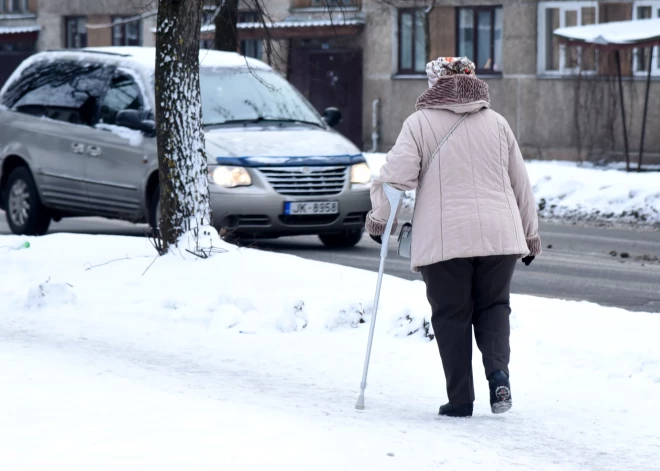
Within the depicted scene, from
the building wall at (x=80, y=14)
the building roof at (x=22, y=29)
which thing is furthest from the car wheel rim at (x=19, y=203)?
the building roof at (x=22, y=29)

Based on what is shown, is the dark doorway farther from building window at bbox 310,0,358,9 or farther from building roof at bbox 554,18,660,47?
building window at bbox 310,0,358,9

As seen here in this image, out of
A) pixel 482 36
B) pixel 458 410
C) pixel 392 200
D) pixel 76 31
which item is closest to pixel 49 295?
pixel 392 200

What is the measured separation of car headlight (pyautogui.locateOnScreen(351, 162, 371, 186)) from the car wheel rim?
11.5 ft

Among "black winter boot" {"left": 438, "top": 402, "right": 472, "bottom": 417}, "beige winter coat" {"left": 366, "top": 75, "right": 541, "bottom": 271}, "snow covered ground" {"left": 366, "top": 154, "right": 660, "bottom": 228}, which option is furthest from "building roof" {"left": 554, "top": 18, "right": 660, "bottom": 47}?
"black winter boot" {"left": 438, "top": 402, "right": 472, "bottom": 417}

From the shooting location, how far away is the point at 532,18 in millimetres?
28281

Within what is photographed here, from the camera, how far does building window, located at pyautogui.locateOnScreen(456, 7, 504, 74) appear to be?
29141mm

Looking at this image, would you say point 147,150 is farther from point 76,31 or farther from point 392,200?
point 76,31

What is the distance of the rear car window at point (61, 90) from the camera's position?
1369 cm

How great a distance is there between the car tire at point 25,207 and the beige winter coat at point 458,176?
8.71 m

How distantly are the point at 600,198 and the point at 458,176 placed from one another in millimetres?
→ 12875

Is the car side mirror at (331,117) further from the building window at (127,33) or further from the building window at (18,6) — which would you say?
the building window at (18,6)

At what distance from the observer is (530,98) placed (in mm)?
28391

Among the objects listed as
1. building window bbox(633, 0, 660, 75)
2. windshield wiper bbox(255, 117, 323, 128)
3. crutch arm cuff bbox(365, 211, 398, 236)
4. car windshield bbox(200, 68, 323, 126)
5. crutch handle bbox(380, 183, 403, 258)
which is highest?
building window bbox(633, 0, 660, 75)

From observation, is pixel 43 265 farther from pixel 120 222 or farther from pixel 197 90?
pixel 120 222
